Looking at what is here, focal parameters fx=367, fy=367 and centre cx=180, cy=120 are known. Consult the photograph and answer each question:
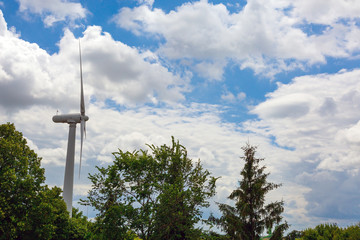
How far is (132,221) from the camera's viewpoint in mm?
33406

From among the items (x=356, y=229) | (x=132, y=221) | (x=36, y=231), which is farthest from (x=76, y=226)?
(x=356, y=229)

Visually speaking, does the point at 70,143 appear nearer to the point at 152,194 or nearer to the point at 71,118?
the point at 71,118

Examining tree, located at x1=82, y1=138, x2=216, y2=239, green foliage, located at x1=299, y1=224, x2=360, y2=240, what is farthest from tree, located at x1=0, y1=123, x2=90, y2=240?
green foliage, located at x1=299, y1=224, x2=360, y2=240

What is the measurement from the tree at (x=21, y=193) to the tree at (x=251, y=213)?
1902 centimetres

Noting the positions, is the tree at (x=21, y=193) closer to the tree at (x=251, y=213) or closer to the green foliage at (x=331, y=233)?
the tree at (x=251, y=213)

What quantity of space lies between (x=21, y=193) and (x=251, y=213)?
81.4 feet

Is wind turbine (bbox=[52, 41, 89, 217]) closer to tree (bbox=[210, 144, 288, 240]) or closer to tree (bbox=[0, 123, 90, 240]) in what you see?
tree (bbox=[0, 123, 90, 240])

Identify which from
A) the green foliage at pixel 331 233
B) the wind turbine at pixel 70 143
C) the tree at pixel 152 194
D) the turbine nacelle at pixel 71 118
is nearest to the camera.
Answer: the tree at pixel 152 194

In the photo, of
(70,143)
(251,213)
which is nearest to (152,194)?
(251,213)

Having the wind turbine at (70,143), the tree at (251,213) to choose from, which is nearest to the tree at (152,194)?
the tree at (251,213)

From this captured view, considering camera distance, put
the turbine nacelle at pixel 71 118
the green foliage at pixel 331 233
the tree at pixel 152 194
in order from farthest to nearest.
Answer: the turbine nacelle at pixel 71 118 → the green foliage at pixel 331 233 → the tree at pixel 152 194

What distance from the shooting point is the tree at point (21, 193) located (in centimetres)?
3850

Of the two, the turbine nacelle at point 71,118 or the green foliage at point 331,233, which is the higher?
the turbine nacelle at point 71,118

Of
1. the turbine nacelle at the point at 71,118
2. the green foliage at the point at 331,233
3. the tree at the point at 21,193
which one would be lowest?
the green foliage at the point at 331,233
